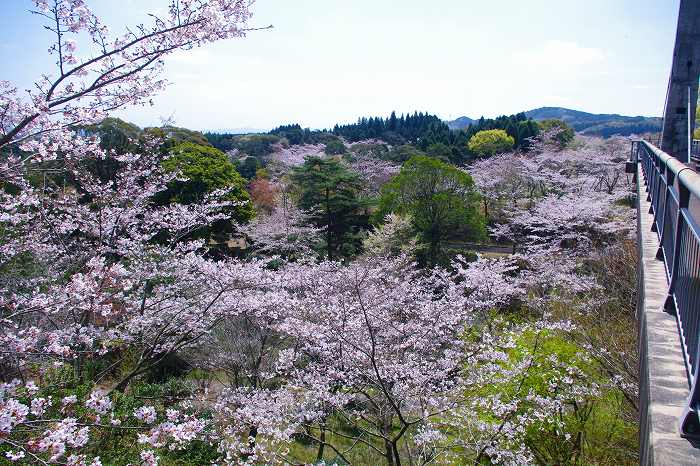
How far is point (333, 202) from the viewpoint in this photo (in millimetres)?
20938

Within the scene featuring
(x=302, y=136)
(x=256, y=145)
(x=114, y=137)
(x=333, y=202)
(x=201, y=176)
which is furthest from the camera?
(x=302, y=136)

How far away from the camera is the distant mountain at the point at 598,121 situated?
319 ft

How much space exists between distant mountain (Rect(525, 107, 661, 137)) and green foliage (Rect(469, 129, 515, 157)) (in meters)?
55.8

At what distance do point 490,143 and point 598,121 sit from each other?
112 metres

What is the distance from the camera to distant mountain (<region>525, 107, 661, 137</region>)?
97.2 metres

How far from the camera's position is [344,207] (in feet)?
69.6

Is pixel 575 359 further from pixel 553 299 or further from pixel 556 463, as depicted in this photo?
pixel 553 299

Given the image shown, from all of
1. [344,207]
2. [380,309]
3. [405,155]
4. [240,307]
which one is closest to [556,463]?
[380,309]

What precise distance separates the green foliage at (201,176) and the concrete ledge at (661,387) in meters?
17.6

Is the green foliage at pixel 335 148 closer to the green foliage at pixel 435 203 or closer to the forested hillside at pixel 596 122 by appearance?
the forested hillside at pixel 596 122

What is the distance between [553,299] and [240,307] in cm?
852

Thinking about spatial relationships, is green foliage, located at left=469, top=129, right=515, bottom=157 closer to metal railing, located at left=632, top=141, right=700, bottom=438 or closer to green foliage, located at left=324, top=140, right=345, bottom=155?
green foliage, located at left=324, top=140, right=345, bottom=155

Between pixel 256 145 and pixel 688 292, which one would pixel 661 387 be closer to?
pixel 688 292

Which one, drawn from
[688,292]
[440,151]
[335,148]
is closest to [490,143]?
[440,151]
